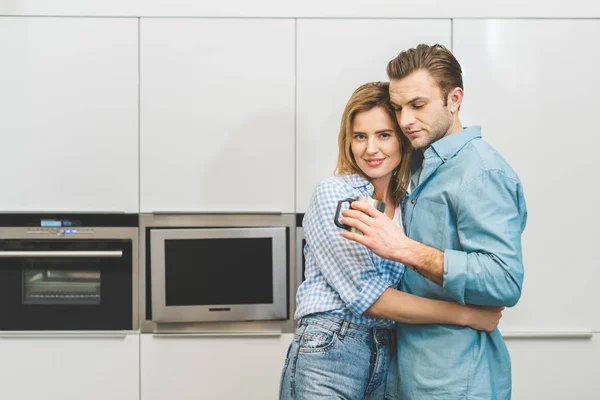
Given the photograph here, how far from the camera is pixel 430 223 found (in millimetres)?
1297

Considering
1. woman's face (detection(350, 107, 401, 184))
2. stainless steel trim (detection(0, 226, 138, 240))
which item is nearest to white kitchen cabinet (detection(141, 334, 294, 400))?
stainless steel trim (detection(0, 226, 138, 240))

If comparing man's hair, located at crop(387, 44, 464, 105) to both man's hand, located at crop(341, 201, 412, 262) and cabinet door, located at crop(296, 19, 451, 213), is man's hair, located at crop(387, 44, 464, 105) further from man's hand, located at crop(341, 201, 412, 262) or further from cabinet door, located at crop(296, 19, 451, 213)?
cabinet door, located at crop(296, 19, 451, 213)

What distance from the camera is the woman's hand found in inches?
50.6

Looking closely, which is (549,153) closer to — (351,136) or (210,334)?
(351,136)

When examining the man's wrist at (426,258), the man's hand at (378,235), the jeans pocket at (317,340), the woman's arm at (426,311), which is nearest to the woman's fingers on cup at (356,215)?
the man's hand at (378,235)

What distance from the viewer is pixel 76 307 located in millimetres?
2240

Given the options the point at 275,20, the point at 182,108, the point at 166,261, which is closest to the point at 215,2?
the point at 275,20

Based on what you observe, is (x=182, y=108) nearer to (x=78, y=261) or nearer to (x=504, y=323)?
(x=78, y=261)

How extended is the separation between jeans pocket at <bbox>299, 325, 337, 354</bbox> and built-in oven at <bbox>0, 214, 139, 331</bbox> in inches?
44.2

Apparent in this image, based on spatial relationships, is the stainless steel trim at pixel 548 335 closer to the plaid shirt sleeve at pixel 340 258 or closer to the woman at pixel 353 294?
the woman at pixel 353 294

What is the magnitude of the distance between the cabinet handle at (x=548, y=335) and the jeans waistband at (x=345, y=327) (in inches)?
41.6

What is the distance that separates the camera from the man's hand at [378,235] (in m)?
1.19

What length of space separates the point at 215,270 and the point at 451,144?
1224mm

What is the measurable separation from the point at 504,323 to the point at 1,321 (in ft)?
6.70
